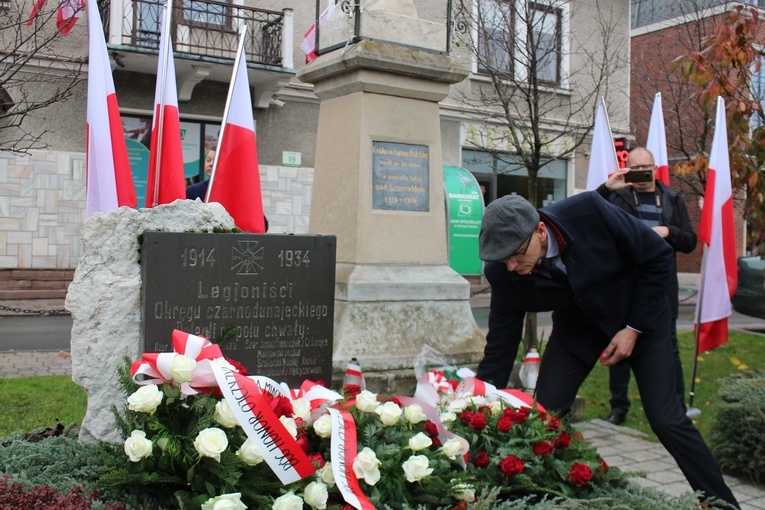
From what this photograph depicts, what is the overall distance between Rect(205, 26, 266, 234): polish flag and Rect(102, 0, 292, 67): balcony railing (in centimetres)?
999

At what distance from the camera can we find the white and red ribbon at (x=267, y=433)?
289cm

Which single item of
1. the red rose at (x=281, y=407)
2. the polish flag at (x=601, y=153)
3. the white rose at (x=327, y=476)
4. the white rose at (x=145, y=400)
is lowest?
the white rose at (x=327, y=476)

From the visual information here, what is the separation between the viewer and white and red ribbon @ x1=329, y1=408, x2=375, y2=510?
2.90 m

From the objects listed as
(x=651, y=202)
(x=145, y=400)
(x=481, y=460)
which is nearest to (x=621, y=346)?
(x=481, y=460)

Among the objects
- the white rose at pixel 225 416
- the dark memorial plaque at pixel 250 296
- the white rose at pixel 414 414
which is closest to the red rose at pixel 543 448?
the white rose at pixel 414 414

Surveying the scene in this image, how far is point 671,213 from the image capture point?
5.86m

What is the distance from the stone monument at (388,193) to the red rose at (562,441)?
2.29 m

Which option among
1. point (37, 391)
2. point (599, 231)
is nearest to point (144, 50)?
point (37, 391)

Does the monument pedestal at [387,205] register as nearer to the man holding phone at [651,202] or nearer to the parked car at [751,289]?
the man holding phone at [651,202]

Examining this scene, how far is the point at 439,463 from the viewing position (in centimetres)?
323

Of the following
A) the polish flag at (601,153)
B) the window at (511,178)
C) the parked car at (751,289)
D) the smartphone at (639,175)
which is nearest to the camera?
the smartphone at (639,175)

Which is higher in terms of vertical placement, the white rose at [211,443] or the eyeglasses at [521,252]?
the eyeglasses at [521,252]

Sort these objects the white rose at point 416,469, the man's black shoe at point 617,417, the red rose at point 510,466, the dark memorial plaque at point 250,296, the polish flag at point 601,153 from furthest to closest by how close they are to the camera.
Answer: the polish flag at point 601,153, the man's black shoe at point 617,417, the dark memorial plaque at point 250,296, the red rose at point 510,466, the white rose at point 416,469

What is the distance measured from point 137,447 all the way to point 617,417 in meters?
4.46
